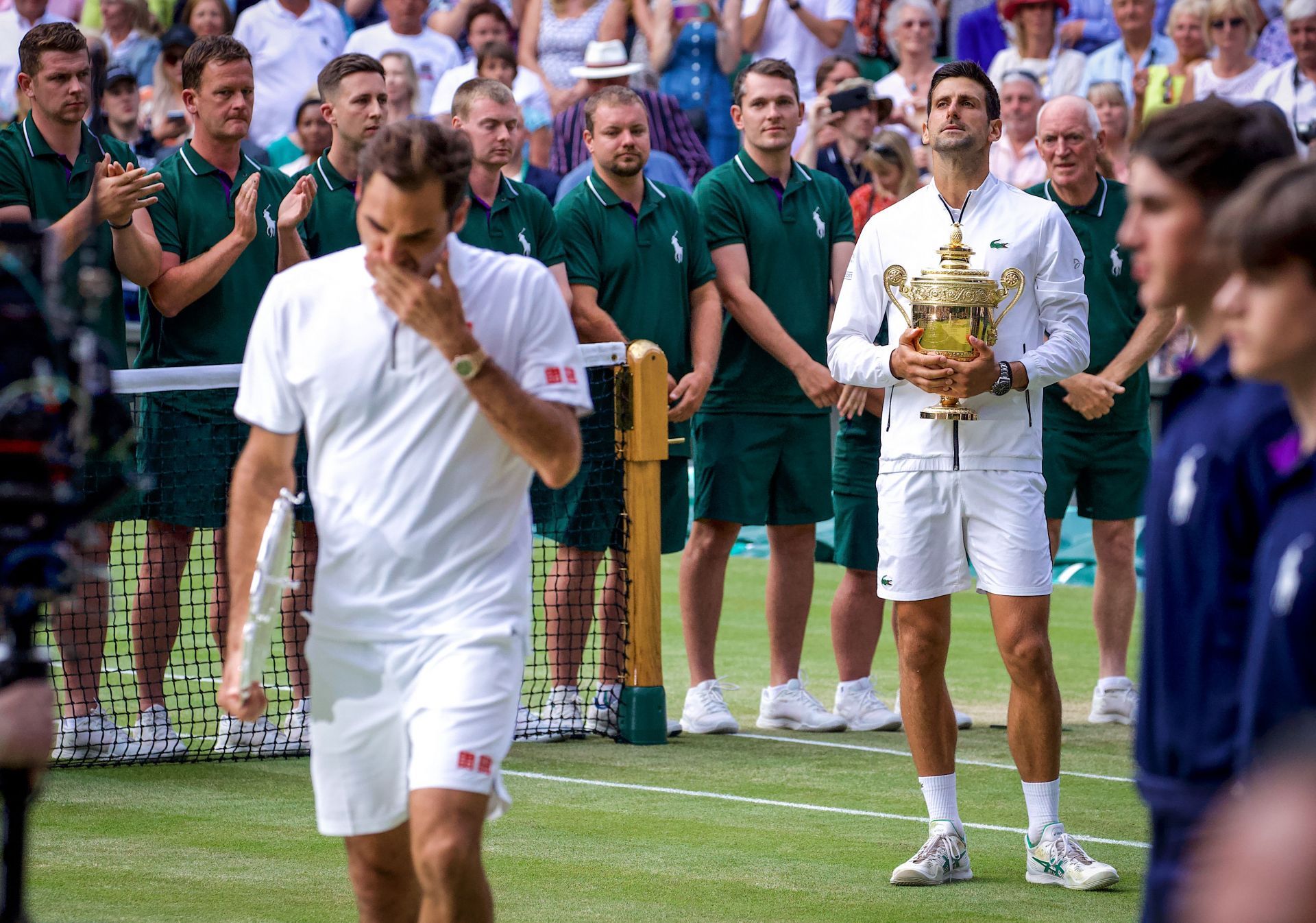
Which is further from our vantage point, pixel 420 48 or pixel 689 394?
pixel 420 48

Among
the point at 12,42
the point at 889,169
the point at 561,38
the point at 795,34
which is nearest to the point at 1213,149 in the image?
the point at 889,169

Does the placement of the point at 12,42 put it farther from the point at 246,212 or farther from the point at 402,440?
the point at 402,440

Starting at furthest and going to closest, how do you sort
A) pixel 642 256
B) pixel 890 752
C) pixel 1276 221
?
pixel 642 256
pixel 890 752
pixel 1276 221

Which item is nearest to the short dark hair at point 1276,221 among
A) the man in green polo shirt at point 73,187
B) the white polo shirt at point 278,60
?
the man in green polo shirt at point 73,187

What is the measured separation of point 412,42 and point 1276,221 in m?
13.7

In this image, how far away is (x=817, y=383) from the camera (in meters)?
8.77

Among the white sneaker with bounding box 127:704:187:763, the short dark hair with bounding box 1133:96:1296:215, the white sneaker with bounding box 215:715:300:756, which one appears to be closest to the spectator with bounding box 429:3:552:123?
the white sneaker with bounding box 215:715:300:756

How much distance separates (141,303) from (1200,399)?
590cm

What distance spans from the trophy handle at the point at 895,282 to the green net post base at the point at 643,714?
2.65 meters

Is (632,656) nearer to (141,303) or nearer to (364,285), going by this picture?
(141,303)

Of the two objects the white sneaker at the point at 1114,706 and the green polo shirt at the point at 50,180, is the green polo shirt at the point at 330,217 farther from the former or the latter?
the white sneaker at the point at 1114,706

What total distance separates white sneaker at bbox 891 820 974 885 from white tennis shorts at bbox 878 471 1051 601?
804 mm

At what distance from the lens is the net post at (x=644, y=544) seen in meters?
8.53

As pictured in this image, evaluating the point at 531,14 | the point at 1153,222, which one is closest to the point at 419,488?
the point at 1153,222
